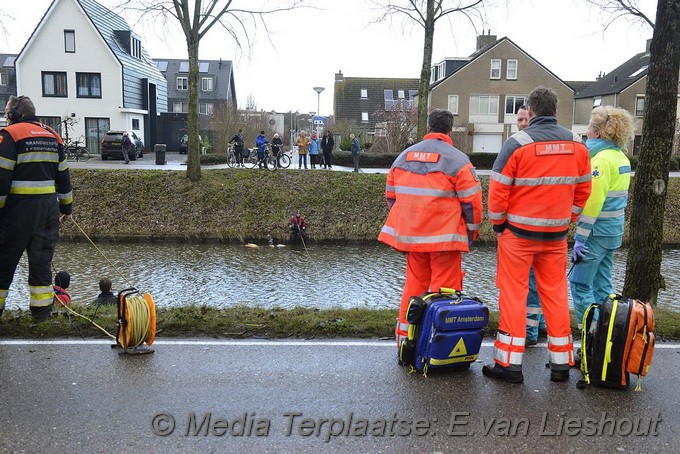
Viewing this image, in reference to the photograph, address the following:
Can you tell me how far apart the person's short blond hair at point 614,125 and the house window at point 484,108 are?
149 feet

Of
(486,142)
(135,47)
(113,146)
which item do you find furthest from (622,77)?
(113,146)

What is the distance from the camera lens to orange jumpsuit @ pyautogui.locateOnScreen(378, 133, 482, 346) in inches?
194

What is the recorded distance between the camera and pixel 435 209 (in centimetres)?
498

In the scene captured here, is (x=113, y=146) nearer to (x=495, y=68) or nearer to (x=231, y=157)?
(x=231, y=157)

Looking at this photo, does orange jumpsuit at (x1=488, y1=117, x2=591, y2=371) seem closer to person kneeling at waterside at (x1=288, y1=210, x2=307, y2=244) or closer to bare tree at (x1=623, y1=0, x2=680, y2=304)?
bare tree at (x1=623, y1=0, x2=680, y2=304)

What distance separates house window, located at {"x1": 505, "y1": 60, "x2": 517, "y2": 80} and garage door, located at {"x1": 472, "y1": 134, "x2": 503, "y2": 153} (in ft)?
16.0

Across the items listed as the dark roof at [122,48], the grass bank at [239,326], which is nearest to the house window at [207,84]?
the dark roof at [122,48]

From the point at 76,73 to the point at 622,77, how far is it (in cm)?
4508

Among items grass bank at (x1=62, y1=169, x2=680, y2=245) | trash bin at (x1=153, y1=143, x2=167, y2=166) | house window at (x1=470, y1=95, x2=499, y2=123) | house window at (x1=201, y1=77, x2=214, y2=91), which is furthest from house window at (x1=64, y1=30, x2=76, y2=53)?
house window at (x1=470, y1=95, x2=499, y2=123)

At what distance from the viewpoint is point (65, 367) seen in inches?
191

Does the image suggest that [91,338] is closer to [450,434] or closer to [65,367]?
[65,367]

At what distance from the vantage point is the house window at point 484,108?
49.7m

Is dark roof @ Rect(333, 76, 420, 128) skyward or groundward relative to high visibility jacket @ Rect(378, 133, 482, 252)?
skyward

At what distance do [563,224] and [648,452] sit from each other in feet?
5.86
